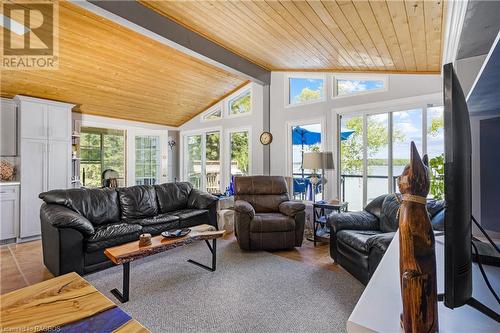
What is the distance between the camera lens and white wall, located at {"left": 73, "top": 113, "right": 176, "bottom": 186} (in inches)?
211

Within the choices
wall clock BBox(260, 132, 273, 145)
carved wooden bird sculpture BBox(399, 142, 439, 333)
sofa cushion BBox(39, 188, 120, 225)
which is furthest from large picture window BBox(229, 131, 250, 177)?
carved wooden bird sculpture BBox(399, 142, 439, 333)

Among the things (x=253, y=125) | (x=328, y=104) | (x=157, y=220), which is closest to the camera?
(x=157, y=220)

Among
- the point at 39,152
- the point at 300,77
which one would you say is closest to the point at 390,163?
the point at 300,77

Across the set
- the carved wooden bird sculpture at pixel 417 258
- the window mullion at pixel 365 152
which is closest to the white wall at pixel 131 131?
the window mullion at pixel 365 152

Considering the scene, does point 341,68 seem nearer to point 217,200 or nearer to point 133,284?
point 217,200

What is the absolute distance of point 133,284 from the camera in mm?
2537

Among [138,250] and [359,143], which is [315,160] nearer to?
[359,143]

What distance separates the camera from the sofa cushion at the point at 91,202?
3.06m

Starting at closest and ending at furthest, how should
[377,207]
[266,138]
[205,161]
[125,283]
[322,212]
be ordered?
[125,283] < [377,207] < [322,212] < [266,138] < [205,161]

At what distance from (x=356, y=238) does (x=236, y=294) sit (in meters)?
1.30

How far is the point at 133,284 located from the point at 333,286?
201 cm

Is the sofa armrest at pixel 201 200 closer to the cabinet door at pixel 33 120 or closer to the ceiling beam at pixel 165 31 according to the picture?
the ceiling beam at pixel 165 31

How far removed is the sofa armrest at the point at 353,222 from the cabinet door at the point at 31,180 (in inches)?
182

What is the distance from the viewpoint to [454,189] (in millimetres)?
597
